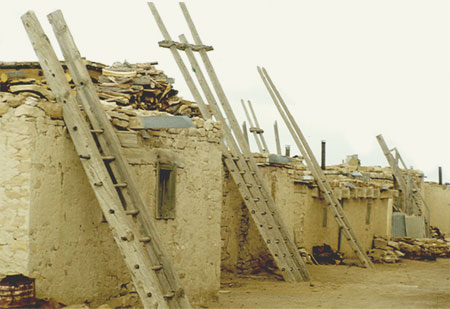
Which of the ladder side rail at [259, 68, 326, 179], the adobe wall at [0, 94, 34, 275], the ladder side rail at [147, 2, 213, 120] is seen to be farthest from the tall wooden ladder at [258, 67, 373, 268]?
the adobe wall at [0, 94, 34, 275]

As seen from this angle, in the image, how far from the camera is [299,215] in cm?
1428

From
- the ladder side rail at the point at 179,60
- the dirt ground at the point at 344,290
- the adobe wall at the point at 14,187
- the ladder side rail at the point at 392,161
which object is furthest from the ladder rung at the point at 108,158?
the ladder side rail at the point at 392,161

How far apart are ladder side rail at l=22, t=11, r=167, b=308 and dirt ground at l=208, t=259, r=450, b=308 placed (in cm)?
285

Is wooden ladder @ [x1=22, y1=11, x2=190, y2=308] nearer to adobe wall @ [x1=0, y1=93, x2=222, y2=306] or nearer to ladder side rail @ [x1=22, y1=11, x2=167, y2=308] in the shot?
ladder side rail @ [x1=22, y1=11, x2=167, y2=308]

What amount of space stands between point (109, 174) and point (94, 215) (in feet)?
2.03

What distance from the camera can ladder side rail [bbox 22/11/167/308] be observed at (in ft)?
21.2

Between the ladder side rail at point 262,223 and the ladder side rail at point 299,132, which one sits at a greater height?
the ladder side rail at point 299,132

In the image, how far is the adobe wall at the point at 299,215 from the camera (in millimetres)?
12000

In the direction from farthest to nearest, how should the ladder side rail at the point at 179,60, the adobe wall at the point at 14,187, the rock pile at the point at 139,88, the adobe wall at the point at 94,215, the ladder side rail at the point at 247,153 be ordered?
the ladder side rail at the point at 179,60, the ladder side rail at the point at 247,153, the rock pile at the point at 139,88, the adobe wall at the point at 94,215, the adobe wall at the point at 14,187

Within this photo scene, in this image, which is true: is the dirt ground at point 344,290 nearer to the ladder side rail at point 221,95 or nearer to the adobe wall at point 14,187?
the ladder side rail at point 221,95

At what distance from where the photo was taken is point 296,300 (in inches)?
396

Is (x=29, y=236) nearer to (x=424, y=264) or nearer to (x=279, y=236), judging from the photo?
(x=279, y=236)

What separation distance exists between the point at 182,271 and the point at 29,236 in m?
2.87

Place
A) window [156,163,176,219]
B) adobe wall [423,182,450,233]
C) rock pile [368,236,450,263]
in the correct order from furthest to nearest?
1. adobe wall [423,182,450,233]
2. rock pile [368,236,450,263]
3. window [156,163,176,219]
